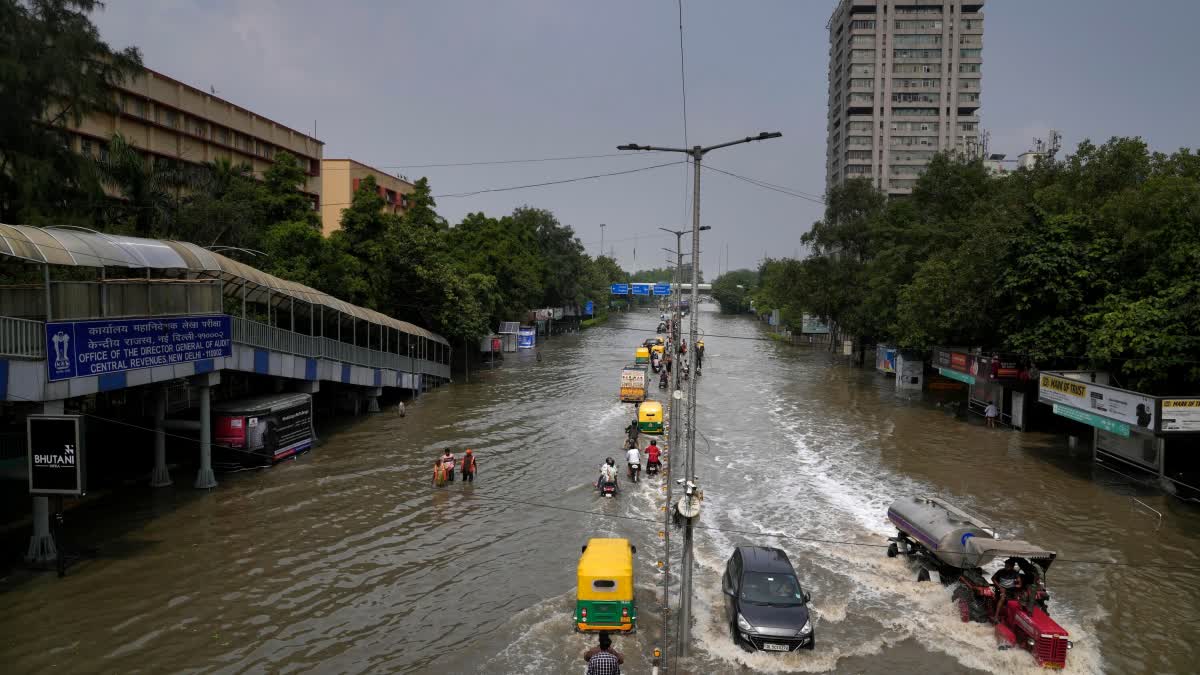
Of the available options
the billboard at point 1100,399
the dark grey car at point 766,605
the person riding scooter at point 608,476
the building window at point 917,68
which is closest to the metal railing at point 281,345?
the person riding scooter at point 608,476

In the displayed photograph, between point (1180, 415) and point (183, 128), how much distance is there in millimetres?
61182

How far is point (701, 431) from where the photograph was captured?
34.9 meters

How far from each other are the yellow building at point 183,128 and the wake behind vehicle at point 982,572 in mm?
41345

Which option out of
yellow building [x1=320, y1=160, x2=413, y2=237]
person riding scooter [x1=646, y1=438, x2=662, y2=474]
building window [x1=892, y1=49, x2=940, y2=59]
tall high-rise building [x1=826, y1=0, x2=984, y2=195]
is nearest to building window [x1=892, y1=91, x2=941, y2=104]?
tall high-rise building [x1=826, y1=0, x2=984, y2=195]

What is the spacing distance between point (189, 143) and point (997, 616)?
199 ft

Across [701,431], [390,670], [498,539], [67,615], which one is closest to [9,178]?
[67,615]

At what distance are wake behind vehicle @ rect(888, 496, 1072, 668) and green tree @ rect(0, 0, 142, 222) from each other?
99.2 feet

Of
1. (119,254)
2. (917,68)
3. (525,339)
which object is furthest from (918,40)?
(119,254)

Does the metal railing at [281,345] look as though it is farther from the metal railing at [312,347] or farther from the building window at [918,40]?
the building window at [918,40]

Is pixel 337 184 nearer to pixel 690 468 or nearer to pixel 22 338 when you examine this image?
pixel 22 338

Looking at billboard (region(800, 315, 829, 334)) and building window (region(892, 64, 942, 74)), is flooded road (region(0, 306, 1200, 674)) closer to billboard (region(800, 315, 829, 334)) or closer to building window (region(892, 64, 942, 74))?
billboard (region(800, 315, 829, 334))

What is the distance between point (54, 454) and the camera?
15555 millimetres

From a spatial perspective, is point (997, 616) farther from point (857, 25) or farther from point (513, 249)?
point (857, 25)

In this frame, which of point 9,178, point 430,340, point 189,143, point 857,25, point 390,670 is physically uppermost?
point 857,25
